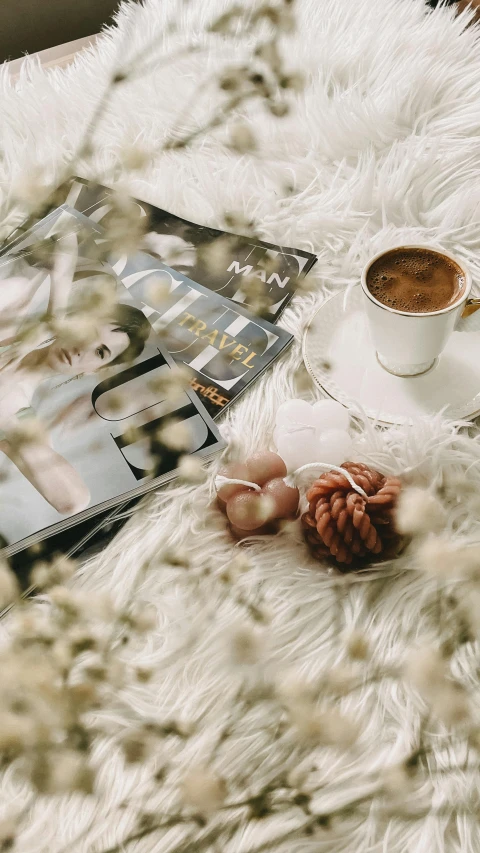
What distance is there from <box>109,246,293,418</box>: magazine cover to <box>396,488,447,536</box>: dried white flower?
0.16 meters

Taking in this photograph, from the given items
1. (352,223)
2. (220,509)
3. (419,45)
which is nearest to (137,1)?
(419,45)

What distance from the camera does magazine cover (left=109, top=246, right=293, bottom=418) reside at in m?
0.50

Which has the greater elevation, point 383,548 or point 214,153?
point 214,153

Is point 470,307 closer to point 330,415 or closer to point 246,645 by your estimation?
point 330,415

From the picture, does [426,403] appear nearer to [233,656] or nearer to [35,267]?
[233,656]

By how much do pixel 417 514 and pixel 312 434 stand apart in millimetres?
108

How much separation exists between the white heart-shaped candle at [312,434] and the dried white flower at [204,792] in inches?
8.0

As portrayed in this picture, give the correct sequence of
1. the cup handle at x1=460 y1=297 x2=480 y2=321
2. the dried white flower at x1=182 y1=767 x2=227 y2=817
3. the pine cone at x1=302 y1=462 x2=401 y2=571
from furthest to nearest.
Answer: the cup handle at x1=460 y1=297 x2=480 y2=321 < the pine cone at x1=302 y1=462 x2=401 y2=571 < the dried white flower at x1=182 y1=767 x2=227 y2=817

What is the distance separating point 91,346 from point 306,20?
0.49m

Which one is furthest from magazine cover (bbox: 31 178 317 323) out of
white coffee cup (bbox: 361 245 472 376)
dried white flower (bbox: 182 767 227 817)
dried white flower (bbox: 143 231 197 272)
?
dried white flower (bbox: 182 767 227 817)

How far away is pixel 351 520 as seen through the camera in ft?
1.23

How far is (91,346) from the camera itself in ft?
1.58

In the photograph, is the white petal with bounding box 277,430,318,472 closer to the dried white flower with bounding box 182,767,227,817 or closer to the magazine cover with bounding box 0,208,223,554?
the magazine cover with bounding box 0,208,223,554

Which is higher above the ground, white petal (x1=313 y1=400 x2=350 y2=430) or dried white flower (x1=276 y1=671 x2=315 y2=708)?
white petal (x1=313 y1=400 x2=350 y2=430)
